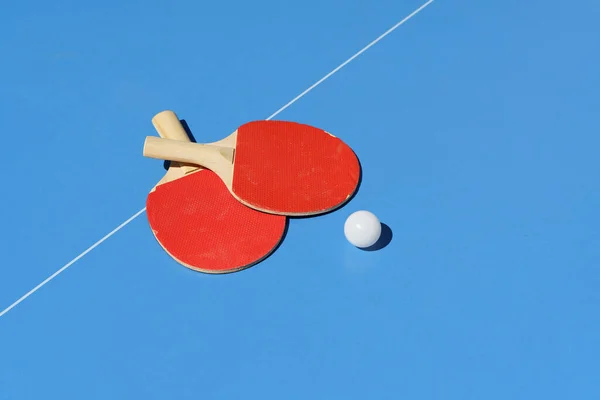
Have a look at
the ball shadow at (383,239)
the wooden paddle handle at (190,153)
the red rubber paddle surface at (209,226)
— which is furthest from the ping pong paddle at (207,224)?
the ball shadow at (383,239)

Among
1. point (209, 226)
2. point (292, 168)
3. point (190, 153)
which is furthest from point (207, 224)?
point (292, 168)

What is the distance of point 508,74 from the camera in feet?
12.7

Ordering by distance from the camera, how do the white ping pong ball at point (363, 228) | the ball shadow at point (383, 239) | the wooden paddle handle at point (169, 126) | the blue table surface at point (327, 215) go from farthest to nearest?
the wooden paddle handle at point (169, 126) < the ball shadow at point (383, 239) < the white ping pong ball at point (363, 228) < the blue table surface at point (327, 215)

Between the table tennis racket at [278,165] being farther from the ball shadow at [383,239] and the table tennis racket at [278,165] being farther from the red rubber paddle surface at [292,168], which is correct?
the ball shadow at [383,239]

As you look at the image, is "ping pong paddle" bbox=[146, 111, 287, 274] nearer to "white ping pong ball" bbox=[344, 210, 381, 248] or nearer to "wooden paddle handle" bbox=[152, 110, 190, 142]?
"wooden paddle handle" bbox=[152, 110, 190, 142]

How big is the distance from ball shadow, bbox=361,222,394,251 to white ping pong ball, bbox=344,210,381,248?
0.09 metres

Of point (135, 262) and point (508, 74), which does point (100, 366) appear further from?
point (508, 74)

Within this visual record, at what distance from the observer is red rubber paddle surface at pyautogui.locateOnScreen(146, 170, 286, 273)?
10.1ft

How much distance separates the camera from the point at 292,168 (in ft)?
10.8

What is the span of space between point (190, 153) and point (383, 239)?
100cm

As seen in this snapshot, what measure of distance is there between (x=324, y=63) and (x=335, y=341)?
179 cm

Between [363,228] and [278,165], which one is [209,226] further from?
[363,228]

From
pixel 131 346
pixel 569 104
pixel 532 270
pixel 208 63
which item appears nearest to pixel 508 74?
pixel 569 104

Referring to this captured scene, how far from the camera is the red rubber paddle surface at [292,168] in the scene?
126 inches
